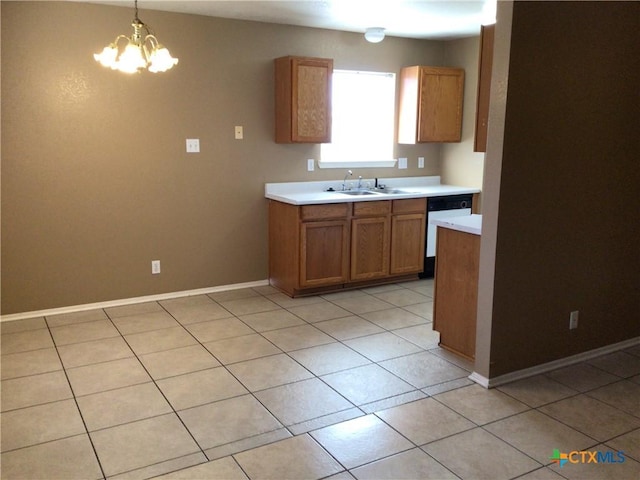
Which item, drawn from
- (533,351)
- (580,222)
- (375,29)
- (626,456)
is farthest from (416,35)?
(626,456)

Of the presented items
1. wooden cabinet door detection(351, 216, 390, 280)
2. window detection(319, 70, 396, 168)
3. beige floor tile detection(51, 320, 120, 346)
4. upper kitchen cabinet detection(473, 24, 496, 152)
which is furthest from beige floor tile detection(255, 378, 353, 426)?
window detection(319, 70, 396, 168)

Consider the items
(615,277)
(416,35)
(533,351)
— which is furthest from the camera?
(416,35)

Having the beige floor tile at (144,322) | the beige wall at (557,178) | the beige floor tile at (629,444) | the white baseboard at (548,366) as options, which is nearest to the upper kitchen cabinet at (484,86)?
the beige wall at (557,178)

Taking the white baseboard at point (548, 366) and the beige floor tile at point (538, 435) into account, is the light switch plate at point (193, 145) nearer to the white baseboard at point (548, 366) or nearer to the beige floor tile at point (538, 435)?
the white baseboard at point (548, 366)

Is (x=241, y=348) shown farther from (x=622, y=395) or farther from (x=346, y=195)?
(x=622, y=395)

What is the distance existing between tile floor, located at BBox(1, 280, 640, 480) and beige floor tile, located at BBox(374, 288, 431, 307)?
1.59 feet

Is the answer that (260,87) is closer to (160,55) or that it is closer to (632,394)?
(160,55)

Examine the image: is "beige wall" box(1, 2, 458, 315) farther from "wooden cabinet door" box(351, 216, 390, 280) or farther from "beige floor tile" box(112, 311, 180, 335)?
"wooden cabinet door" box(351, 216, 390, 280)

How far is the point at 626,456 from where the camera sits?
2.49 m

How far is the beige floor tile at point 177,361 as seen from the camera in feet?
10.9

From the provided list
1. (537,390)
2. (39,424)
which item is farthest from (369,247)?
(39,424)

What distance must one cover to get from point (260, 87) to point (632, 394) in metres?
3.62

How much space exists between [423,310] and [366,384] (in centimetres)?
147

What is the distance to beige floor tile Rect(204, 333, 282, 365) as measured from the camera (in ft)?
11.6
